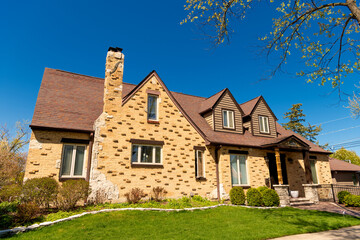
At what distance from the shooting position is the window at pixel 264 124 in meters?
19.5

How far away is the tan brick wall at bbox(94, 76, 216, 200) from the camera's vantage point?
12023mm

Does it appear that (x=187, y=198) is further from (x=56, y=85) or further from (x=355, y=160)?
(x=355, y=160)

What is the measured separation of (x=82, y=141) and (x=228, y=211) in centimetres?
852

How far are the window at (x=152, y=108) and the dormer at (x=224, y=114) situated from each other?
16.6 feet

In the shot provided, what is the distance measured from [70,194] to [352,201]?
1678cm

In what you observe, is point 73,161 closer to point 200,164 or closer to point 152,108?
point 152,108

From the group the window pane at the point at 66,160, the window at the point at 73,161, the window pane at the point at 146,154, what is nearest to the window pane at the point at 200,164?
the window pane at the point at 146,154

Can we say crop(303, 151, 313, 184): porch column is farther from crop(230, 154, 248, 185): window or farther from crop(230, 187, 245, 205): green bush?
crop(230, 187, 245, 205): green bush

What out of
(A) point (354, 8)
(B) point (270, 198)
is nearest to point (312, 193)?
(B) point (270, 198)

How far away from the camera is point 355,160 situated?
43000 mm

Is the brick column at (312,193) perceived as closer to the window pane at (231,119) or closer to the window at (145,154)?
the window pane at (231,119)

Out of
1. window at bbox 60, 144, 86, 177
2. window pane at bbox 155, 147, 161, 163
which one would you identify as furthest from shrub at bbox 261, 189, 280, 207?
window at bbox 60, 144, 86, 177

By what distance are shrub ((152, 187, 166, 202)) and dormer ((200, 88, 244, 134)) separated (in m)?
6.71

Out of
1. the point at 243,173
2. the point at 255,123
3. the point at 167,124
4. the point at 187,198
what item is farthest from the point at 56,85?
the point at 255,123
